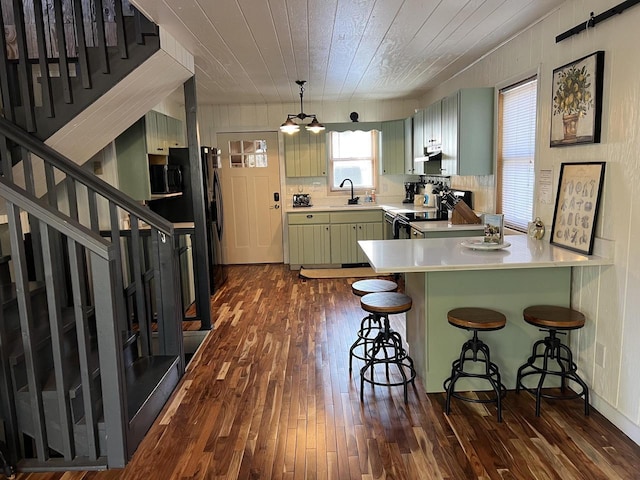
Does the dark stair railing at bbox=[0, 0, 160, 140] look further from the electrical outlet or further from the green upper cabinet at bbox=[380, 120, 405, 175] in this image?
the green upper cabinet at bbox=[380, 120, 405, 175]

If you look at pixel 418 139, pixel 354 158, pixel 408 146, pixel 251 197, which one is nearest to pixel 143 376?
pixel 418 139

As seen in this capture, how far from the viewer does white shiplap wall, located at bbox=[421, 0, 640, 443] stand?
2.37 metres

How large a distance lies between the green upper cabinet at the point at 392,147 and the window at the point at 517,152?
8.53ft

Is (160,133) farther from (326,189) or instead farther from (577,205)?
(577,205)

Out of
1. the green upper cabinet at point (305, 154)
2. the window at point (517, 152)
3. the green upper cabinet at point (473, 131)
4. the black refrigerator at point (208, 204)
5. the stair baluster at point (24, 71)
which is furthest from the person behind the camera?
the green upper cabinet at point (305, 154)

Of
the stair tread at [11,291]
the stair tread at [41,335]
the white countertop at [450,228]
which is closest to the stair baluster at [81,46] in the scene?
the stair tread at [11,291]

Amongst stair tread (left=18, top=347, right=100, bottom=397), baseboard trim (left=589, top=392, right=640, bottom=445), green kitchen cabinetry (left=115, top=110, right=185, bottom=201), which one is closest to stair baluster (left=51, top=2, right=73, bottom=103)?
green kitchen cabinetry (left=115, top=110, right=185, bottom=201)

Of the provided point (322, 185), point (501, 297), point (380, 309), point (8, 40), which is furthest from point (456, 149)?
point (8, 40)

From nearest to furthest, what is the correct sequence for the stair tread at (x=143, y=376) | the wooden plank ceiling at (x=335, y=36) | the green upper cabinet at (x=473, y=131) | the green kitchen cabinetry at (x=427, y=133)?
the stair tread at (x=143, y=376) → the wooden plank ceiling at (x=335, y=36) → the green upper cabinet at (x=473, y=131) → the green kitchen cabinetry at (x=427, y=133)

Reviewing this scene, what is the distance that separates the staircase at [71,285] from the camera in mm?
2139

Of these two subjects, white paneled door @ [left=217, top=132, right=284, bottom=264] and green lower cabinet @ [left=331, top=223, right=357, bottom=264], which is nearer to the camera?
green lower cabinet @ [left=331, top=223, right=357, bottom=264]

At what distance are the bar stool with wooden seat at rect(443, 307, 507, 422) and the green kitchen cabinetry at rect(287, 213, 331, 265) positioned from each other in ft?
12.5

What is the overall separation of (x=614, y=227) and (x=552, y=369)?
100cm

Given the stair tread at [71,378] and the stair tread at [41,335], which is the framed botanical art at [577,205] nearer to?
the stair tread at [71,378]
